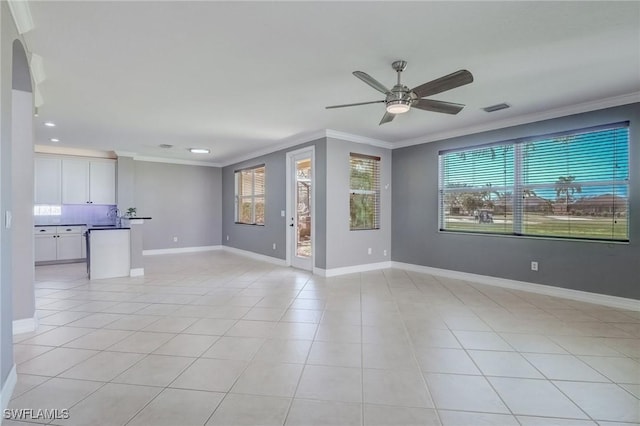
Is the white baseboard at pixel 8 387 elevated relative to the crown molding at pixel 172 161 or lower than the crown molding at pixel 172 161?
lower

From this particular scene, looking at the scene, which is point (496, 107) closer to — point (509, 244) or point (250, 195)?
point (509, 244)

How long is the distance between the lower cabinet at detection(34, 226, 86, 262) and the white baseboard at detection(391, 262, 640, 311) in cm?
698

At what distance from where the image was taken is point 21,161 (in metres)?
2.87

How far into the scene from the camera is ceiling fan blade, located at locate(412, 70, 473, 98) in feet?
7.99

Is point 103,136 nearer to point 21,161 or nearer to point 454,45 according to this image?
point 21,161

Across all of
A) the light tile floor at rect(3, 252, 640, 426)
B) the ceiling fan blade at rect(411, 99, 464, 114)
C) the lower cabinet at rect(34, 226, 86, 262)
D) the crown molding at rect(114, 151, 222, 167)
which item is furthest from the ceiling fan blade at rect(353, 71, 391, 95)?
the lower cabinet at rect(34, 226, 86, 262)

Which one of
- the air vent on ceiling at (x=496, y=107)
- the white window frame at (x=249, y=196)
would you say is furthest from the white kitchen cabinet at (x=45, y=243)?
the air vent on ceiling at (x=496, y=107)

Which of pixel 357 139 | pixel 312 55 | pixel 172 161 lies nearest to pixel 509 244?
pixel 357 139

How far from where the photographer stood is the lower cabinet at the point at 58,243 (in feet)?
20.8

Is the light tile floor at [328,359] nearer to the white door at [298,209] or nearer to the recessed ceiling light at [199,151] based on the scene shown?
the white door at [298,209]

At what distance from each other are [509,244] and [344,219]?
2.58 m

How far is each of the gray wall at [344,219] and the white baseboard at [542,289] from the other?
930mm

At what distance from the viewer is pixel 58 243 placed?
653 cm

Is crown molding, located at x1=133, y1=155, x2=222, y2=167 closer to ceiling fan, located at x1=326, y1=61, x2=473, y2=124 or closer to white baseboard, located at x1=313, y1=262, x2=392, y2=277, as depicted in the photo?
white baseboard, located at x1=313, y1=262, x2=392, y2=277
